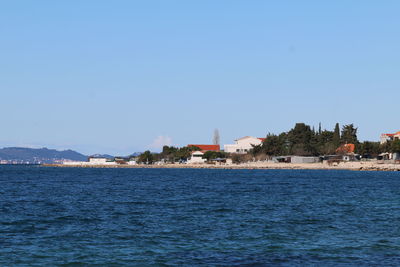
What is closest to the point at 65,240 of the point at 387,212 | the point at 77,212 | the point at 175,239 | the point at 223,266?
the point at 175,239

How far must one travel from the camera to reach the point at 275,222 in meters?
38.1

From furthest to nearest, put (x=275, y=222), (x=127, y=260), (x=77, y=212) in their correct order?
(x=77, y=212) < (x=275, y=222) < (x=127, y=260)

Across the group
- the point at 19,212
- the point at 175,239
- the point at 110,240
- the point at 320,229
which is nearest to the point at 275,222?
the point at 320,229

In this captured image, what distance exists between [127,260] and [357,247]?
38.6ft

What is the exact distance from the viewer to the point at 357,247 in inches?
1105

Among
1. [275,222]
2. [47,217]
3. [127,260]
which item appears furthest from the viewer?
[47,217]

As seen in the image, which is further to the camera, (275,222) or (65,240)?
(275,222)

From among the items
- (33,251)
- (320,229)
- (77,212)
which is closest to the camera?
(33,251)

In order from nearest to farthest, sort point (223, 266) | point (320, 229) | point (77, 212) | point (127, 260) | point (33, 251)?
1. point (223, 266)
2. point (127, 260)
3. point (33, 251)
4. point (320, 229)
5. point (77, 212)

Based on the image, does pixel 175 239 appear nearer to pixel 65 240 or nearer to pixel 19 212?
pixel 65 240

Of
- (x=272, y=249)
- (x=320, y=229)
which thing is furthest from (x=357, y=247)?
(x=320, y=229)

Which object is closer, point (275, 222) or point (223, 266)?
point (223, 266)

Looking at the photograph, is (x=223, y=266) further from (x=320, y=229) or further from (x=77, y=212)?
(x=77, y=212)

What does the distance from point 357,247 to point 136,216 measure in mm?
18643
